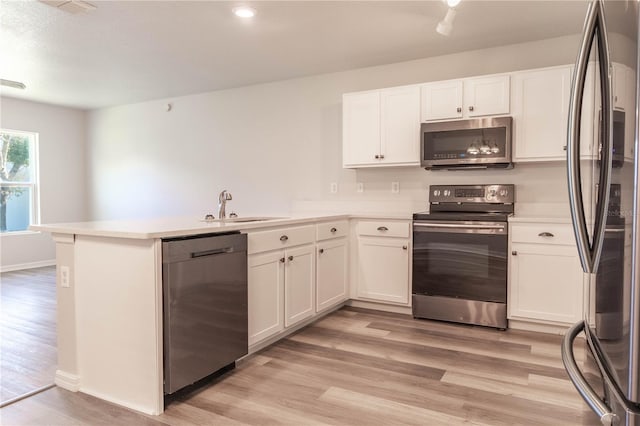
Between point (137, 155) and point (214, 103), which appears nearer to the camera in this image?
point (214, 103)

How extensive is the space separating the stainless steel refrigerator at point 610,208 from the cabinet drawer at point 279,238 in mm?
1838

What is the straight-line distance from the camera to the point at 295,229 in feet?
10.1

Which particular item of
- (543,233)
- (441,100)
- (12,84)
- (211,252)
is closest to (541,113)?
(441,100)

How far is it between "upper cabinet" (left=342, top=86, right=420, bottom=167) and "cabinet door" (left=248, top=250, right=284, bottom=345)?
1.51m

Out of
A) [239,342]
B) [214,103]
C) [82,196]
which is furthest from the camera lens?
[82,196]

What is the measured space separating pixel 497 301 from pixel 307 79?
9.79 feet

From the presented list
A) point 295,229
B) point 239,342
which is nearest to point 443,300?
point 295,229

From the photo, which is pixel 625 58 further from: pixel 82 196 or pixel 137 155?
pixel 82 196

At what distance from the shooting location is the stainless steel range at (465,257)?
326cm

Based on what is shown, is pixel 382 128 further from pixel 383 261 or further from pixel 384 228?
pixel 383 261

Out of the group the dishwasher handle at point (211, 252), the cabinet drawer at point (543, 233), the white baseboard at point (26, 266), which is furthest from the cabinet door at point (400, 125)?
the white baseboard at point (26, 266)

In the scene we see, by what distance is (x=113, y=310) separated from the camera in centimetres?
210

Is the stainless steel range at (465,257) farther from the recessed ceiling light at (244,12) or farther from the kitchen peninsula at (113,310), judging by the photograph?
the recessed ceiling light at (244,12)

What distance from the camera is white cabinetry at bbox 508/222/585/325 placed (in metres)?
3.06
